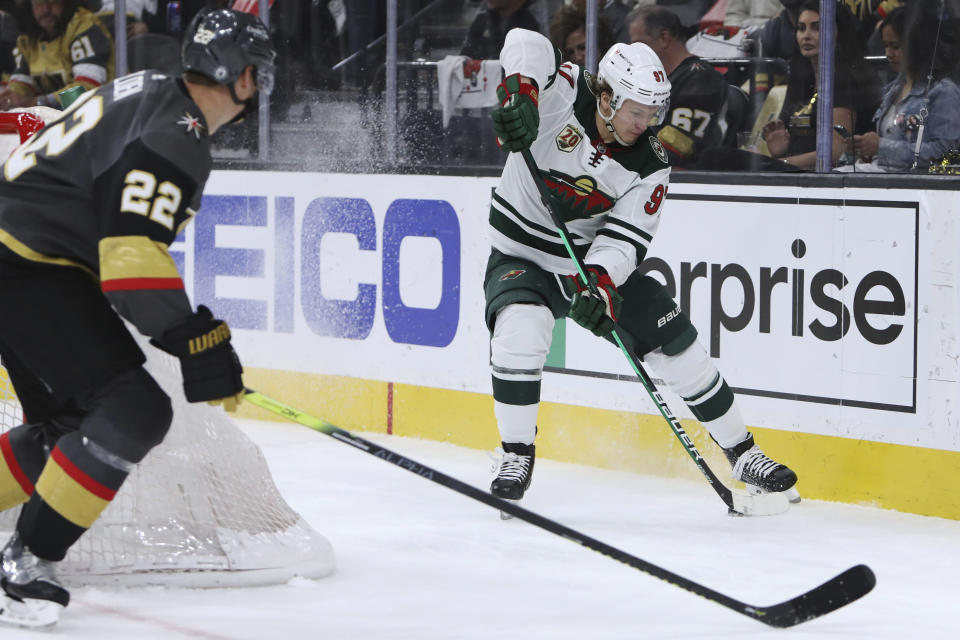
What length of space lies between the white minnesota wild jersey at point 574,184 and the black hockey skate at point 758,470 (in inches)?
22.0

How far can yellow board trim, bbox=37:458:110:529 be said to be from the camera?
2.41 metres

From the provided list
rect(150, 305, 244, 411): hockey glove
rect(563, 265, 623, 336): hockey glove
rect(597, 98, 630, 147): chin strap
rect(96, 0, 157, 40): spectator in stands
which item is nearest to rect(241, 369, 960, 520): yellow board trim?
rect(563, 265, 623, 336): hockey glove

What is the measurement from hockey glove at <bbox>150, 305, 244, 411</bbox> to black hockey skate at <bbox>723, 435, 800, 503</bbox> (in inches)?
63.3

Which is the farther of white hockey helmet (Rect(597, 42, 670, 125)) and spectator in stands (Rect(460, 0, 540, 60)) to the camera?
spectator in stands (Rect(460, 0, 540, 60))

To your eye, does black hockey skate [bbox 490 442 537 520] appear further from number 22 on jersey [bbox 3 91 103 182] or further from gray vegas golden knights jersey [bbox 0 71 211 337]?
number 22 on jersey [bbox 3 91 103 182]

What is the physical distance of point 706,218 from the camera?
3904mm

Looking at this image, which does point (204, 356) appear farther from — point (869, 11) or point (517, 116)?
point (869, 11)

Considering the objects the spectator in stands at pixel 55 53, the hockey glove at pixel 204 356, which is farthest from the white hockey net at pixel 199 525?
the spectator in stands at pixel 55 53

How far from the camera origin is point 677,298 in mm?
3971

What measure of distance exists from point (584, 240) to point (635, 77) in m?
0.47

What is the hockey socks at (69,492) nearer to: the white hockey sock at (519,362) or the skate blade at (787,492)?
the white hockey sock at (519,362)

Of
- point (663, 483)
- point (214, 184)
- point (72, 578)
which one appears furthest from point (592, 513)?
point (214, 184)

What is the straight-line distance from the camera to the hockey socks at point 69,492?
2.40 meters

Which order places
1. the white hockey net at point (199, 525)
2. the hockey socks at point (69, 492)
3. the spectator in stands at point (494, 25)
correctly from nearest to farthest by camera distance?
1. the hockey socks at point (69, 492)
2. the white hockey net at point (199, 525)
3. the spectator in stands at point (494, 25)
